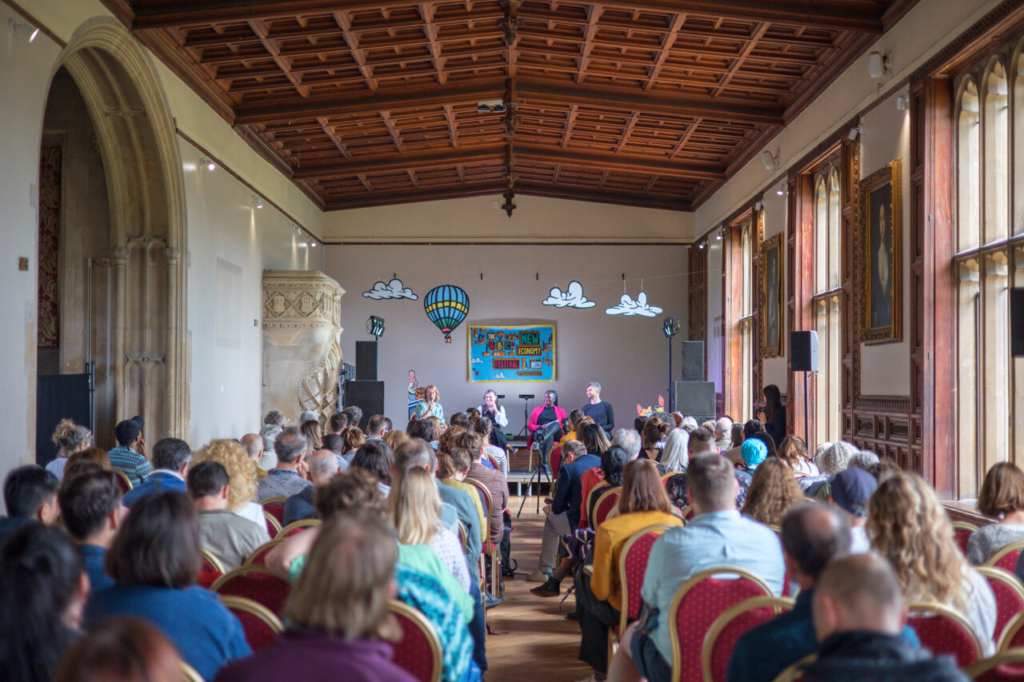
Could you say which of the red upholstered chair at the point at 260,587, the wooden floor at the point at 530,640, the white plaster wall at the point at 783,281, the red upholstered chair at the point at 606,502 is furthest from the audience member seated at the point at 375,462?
the white plaster wall at the point at 783,281

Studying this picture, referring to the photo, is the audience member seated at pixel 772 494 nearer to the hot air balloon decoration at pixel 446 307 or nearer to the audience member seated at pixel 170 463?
the audience member seated at pixel 170 463

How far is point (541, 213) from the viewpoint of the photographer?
57.8ft

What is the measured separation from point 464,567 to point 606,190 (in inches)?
569

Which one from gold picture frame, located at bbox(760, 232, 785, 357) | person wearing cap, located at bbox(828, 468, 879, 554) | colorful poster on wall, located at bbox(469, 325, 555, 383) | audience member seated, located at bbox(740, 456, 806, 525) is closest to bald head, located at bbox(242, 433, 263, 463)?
audience member seated, located at bbox(740, 456, 806, 525)

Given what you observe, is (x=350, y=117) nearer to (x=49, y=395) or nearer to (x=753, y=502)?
(x=49, y=395)

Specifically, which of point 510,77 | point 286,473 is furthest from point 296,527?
point 510,77

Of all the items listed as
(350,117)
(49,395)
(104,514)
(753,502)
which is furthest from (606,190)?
(104,514)

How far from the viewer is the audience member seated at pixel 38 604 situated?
1.59 metres

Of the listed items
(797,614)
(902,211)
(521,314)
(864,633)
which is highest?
(902,211)

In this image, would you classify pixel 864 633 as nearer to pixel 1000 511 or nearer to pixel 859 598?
pixel 859 598

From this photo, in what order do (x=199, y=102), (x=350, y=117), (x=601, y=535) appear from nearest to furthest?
(x=601, y=535), (x=199, y=102), (x=350, y=117)

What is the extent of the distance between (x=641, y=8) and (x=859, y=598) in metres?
7.75

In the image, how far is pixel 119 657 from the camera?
1243 mm

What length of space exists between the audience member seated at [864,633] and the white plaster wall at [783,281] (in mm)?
10093
